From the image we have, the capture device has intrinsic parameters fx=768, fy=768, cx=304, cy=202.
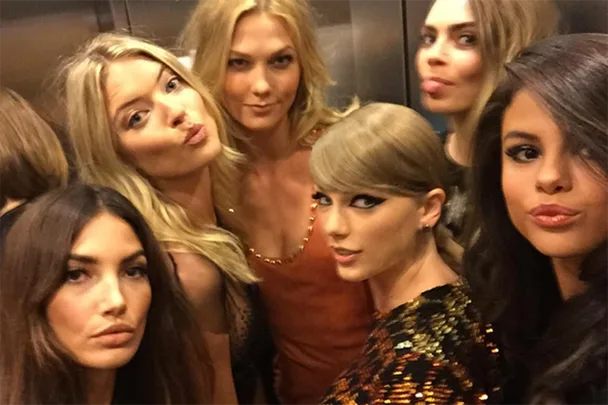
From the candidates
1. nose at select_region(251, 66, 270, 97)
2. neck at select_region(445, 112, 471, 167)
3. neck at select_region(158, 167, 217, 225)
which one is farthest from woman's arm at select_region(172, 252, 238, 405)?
neck at select_region(445, 112, 471, 167)

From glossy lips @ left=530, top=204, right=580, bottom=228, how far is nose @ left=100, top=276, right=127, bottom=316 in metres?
0.46

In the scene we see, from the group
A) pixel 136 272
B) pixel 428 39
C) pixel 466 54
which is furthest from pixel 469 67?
pixel 136 272

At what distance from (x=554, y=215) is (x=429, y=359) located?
0.25 metres

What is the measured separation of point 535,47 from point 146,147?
0.59 meters

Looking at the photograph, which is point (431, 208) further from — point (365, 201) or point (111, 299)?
point (111, 299)

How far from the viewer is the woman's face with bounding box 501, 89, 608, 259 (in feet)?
2.48

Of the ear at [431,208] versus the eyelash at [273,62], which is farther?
the eyelash at [273,62]

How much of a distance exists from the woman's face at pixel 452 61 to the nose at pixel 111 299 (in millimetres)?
712

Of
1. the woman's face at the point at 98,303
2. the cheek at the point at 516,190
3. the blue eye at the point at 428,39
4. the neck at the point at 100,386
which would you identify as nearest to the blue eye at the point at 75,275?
the woman's face at the point at 98,303

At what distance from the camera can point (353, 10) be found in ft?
5.79

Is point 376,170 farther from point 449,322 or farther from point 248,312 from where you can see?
point 248,312

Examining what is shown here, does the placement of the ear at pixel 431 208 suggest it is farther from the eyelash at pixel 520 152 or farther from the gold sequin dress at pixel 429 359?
the eyelash at pixel 520 152

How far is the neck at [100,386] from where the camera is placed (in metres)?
0.92

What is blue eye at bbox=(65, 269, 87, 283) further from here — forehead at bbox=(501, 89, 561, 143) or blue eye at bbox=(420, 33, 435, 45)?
blue eye at bbox=(420, 33, 435, 45)
